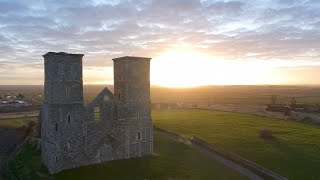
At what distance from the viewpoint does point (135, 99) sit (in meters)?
38.3

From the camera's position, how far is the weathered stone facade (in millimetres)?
33031

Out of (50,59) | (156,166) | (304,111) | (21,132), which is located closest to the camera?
(50,59)

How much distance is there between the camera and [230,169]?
34719 millimetres

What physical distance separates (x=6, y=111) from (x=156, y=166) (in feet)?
194

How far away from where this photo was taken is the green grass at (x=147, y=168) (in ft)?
105

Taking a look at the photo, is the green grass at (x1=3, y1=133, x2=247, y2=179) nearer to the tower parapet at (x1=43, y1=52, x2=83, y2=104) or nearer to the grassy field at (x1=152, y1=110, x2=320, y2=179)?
the grassy field at (x1=152, y1=110, x2=320, y2=179)

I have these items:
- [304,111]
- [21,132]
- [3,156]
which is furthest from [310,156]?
[304,111]

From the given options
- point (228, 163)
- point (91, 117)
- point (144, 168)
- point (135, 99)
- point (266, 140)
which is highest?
point (135, 99)

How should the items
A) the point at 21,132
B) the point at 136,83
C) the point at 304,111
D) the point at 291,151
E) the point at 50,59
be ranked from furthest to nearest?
1. the point at 304,111
2. the point at 21,132
3. the point at 291,151
4. the point at 136,83
5. the point at 50,59

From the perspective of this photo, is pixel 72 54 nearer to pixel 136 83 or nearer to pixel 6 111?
pixel 136 83

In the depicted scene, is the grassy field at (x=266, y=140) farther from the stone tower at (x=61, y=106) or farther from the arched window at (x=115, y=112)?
the stone tower at (x=61, y=106)

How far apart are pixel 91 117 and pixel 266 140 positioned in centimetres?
2666

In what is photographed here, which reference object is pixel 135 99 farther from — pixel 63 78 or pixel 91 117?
pixel 63 78

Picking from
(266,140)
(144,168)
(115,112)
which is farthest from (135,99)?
(266,140)
